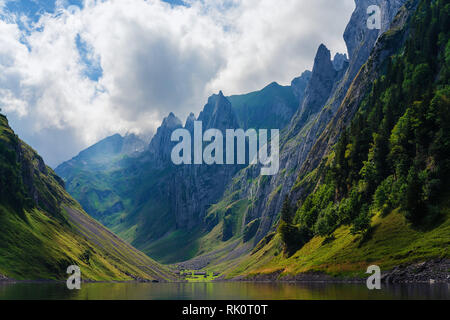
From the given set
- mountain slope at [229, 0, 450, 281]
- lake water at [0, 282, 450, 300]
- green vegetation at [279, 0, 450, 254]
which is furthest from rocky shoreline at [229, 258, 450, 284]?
green vegetation at [279, 0, 450, 254]

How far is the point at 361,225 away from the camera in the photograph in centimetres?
11106

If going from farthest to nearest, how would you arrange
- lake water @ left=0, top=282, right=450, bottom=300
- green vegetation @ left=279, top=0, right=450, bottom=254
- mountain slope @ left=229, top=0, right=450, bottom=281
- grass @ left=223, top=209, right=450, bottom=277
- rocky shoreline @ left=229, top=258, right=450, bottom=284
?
green vegetation @ left=279, top=0, right=450, bottom=254, mountain slope @ left=229, top=0, right=450, bottom=281, grass @ left=223, top=209, right=450, bottom=277, rocky shoreline @ left=229, top=258, right=450, bottom=284, lake water @ left=0, top=282, right=450, bottom=300

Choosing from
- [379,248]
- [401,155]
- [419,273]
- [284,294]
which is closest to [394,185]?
[401,155]

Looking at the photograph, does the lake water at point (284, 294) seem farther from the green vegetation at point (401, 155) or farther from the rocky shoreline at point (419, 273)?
the green vegetation at point (401, 155)

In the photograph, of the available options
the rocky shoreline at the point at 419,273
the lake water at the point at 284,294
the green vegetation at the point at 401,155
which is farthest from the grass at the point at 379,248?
the lake water at the point at 284,294

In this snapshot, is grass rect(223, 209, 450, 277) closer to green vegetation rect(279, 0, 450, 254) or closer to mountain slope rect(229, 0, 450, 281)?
mountain slope rect(229, 0, 450, 281)

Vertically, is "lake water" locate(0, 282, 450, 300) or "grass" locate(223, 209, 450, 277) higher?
"grass" locate(223, 209, 450, 277)

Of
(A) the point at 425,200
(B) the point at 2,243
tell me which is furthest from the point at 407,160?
(B) the point at 2,243

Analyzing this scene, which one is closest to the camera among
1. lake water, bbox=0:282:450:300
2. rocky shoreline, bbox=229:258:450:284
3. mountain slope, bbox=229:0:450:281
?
lake water, bbox=0:282:450:300

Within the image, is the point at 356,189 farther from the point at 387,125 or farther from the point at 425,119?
the point at 425,119

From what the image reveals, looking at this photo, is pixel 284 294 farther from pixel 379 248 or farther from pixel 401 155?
pixel 401 155

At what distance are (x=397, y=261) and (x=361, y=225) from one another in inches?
971

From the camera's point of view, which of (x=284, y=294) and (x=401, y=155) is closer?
(x=284, y=294)

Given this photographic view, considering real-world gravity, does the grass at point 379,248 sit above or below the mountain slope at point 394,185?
below
